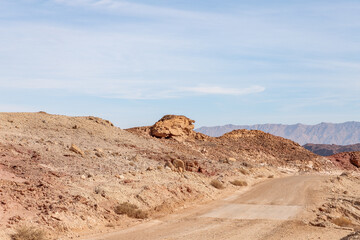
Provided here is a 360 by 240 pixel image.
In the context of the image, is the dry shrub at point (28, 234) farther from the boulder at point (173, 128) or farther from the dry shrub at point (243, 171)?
the boulder at point (173, 128)

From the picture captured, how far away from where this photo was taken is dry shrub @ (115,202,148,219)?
17.0 m

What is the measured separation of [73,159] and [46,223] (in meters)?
10.2

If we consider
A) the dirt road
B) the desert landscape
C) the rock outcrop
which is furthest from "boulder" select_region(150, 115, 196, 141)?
the dirt road

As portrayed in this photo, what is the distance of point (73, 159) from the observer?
78.5 feet

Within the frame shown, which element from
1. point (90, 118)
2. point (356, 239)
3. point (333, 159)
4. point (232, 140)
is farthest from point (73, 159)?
point (333, 159)

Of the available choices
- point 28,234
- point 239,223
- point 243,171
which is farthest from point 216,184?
point 28,234

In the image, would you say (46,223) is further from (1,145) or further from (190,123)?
(190,123)

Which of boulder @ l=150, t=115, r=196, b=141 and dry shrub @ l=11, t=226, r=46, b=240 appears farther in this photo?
boulder @ l=150, t=115, r=196, b=141

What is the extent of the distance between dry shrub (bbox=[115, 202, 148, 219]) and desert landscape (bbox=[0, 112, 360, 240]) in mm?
41

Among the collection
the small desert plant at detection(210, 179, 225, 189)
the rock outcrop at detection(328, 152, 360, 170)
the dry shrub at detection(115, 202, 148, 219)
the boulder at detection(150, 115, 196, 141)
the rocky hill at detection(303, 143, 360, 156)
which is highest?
the boulder at detection(150, 115, 196, 141)

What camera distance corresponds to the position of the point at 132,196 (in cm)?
1927

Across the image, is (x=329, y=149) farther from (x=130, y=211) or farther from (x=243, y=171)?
(x=130, y=211)

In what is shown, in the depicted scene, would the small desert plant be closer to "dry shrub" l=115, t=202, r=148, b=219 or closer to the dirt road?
the dirt road

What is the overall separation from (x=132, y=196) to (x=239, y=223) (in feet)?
17.6
